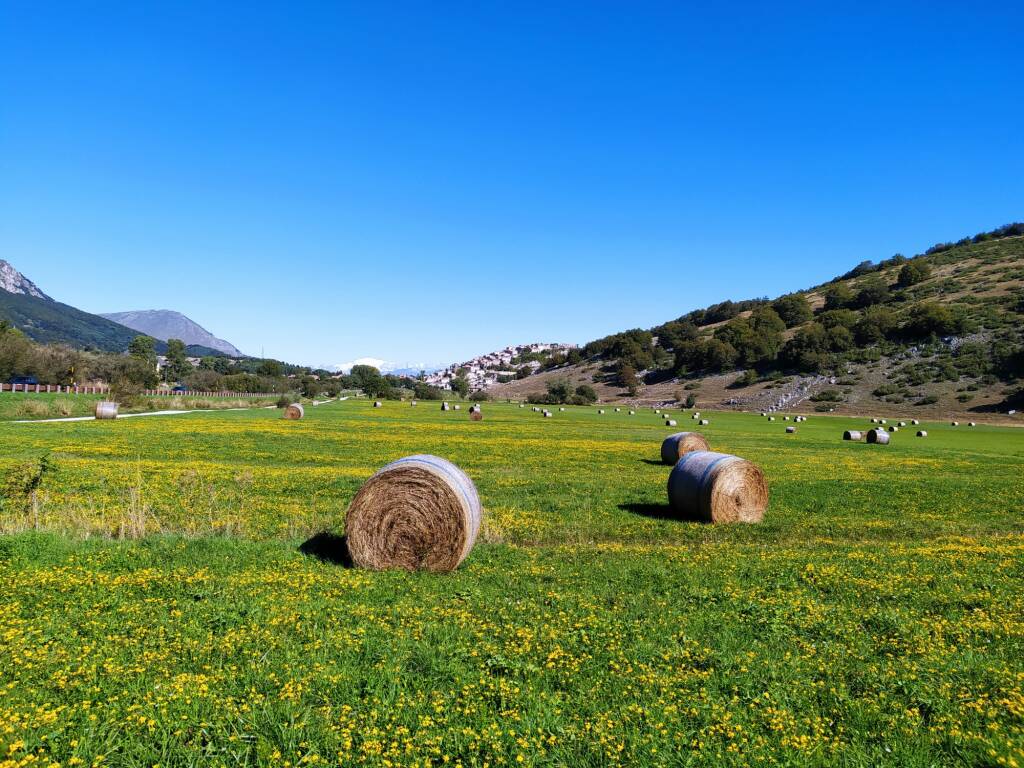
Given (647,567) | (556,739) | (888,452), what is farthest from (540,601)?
(888,452)

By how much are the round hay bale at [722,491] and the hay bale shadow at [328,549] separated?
9791 millimetres

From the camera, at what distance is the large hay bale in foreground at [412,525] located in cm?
1158

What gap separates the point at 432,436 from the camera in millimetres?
41844

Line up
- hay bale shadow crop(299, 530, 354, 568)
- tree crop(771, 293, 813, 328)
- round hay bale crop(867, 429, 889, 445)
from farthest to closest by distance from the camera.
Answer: tree crop(771, 293, 813, 328), round hay bale crop(867, 429, 889, 445), hay bale shadow crop(299, 530, 354, 568)

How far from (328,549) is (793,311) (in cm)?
13512

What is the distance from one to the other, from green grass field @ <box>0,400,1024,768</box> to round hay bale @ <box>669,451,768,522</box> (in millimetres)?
681

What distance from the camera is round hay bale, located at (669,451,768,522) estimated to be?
1691 cm

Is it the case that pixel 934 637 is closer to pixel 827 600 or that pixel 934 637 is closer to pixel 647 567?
pixel 827 600

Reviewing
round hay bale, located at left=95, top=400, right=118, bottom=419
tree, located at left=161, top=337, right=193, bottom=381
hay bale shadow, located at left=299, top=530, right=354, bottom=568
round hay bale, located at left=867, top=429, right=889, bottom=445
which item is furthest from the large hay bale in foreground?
tree, located at left=161, top=337, right=193, bottom=381

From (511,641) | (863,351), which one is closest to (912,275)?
(863,351)

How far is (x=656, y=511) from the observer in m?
18.4

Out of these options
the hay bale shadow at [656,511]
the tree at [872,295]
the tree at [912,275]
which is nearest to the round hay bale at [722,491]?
the hay bale shadow at [656,511]

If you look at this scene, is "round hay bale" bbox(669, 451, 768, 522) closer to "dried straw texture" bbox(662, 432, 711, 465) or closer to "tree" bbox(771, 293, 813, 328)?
"dried straw texture" bbox(662, 432, 711, 465)

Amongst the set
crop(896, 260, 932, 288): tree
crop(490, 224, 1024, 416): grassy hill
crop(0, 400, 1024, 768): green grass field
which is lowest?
crop(0, 400, 1024, 768): green grass field
